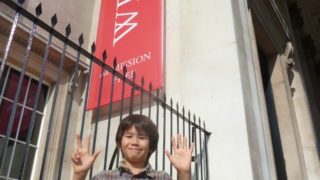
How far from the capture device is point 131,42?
605 cm

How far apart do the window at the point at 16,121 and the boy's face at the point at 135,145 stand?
3919 millimetres

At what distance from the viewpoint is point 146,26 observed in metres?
6.04

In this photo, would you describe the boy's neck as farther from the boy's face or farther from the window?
the window

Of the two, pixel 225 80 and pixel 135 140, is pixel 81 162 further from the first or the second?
pixel 225 80

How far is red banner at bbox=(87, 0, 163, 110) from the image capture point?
552cm

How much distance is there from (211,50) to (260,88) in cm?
110

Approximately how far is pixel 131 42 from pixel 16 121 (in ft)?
8.65

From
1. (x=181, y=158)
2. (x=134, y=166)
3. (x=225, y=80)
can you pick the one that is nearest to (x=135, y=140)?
(x=134, y=166)

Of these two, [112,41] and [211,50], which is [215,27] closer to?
[211,50]

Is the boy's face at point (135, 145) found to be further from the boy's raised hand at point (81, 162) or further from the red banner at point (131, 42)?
the red banner at point (131, 42)

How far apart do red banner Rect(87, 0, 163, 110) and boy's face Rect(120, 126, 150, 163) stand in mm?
2879

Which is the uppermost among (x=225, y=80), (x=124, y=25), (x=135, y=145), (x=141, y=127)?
(x=124, y=25)

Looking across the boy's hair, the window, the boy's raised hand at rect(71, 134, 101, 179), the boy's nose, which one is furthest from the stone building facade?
the boy's raised hand at rect(71, 134, 101, 179)

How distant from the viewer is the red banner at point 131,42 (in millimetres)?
5520
